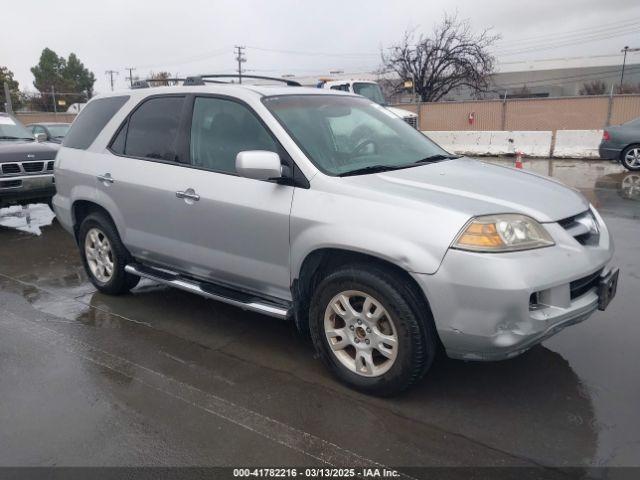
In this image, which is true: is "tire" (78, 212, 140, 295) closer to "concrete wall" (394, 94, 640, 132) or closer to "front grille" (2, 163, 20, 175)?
"front grille" (2, 163, 20, 175)

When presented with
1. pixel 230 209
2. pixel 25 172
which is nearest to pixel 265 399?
pixel 230 209

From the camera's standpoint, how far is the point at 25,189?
838 centimetres

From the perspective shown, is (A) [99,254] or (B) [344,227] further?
(A) [99,254]

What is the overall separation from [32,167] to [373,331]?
7.30 metres

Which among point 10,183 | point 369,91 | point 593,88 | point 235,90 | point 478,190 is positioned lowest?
point 10,183

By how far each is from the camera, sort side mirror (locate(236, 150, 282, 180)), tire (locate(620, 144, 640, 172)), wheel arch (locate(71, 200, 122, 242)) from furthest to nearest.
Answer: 1. tire (locate(620, 144, 640, 172))
2. wheel arch (locate(71, 200, 122, 242))
3. side mirror (locate(236, 150, 282, 180))

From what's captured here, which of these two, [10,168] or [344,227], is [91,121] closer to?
[344,227]

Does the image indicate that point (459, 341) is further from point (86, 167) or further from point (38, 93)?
point (38, 93)

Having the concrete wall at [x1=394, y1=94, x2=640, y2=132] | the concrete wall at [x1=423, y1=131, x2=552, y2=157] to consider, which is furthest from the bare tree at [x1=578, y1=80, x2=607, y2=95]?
the concrete wall at [x1=423, y1=131, x2=552, y2=157]

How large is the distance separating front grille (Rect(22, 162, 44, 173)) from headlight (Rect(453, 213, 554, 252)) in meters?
7.70

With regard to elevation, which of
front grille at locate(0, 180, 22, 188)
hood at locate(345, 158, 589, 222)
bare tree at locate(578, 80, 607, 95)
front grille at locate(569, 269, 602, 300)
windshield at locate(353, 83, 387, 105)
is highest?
bare tree at locate(578, 80, 607, 95)

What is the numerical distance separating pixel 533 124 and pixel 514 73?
48.1 metres

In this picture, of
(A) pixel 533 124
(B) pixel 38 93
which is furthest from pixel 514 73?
(B) pixel 38 93

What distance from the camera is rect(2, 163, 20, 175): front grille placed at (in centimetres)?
824
